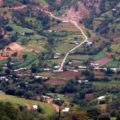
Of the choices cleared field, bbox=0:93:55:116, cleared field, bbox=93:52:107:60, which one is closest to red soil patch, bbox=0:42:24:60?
cleared field, bbox=93:52:107:60

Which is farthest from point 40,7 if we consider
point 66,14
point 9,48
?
point 9,48

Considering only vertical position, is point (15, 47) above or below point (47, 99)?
above

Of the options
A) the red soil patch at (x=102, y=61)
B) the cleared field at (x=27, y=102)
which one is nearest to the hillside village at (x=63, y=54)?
the red soil patch at (x=102, y=61)

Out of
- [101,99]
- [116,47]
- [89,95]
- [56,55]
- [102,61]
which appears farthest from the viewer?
[116,47]

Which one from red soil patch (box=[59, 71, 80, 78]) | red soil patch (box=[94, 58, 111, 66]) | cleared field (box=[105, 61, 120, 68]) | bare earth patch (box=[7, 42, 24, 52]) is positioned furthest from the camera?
bare earth patch (box=[7, 42, 24, 52])

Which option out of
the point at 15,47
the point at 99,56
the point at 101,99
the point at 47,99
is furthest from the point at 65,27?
the point at 101,99

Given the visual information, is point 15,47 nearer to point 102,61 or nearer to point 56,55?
point 56,55

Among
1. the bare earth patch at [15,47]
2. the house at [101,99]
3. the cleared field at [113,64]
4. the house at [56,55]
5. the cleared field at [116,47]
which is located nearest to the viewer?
the house at [101,99]

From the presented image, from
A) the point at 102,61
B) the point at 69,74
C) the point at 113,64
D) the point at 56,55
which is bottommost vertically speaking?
the point at 69,74

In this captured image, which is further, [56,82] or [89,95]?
[56,82]

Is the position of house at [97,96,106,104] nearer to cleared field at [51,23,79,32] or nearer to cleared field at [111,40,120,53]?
cleared field at [111,40,120,53]

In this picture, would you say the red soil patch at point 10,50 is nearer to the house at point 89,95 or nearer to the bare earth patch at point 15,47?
the bare earth patch at point 15,47

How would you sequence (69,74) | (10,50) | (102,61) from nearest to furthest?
(69,74), (102,61), (10,50)
